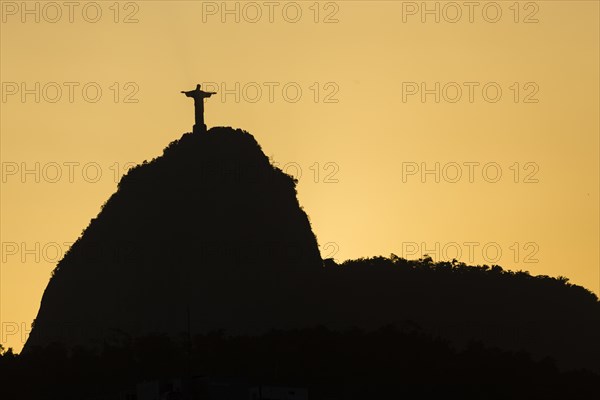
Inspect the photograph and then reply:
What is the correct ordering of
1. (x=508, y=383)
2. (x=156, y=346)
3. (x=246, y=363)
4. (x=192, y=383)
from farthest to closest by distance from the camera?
1. (x=156, y=346)
2. (x=246, y=363)
3. (x=508, y=383)
4. (x=192, y=383)

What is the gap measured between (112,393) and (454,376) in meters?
27.5

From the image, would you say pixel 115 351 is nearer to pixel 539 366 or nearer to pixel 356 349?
pixel 356 349

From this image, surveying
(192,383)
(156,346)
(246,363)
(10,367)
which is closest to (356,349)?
(246,363)

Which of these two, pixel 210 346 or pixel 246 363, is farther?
pixel 210 346

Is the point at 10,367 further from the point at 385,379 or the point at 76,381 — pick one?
the point at 385,379

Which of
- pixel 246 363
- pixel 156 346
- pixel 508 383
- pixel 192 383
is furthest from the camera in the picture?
pixel 156 346

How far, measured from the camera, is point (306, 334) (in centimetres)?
17450

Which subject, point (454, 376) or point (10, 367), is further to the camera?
point (10, 367)

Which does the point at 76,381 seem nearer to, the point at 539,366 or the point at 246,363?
the point at 246,363

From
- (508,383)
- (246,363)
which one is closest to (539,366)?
(508,383)

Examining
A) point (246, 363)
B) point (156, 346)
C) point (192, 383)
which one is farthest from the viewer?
point (156, 346)

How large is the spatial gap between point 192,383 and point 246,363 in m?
47.2

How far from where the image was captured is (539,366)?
162250 millimetres

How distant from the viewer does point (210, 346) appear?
565 ft
